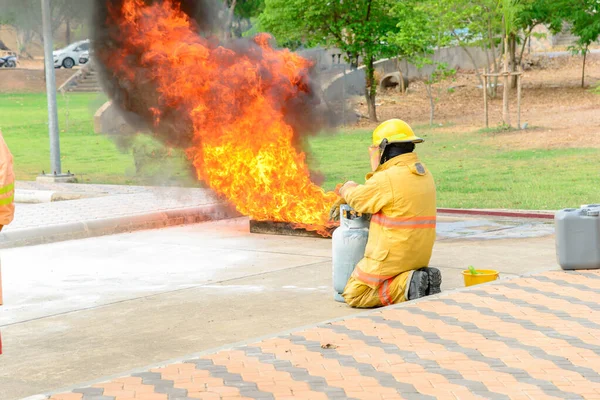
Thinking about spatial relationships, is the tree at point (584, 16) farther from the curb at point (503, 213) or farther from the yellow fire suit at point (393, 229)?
the yellow fire suit at point (393, 229)

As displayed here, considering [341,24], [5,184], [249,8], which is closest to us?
[5,184]

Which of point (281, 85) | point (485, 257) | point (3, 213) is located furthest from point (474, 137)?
point (3, 213)

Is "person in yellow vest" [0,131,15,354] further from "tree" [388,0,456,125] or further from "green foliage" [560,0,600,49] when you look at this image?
"green foliage" [560,0,600,49]

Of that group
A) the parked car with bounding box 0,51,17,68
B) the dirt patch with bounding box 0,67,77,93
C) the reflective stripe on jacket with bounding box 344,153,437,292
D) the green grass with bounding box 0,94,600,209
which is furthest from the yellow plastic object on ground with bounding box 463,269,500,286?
the parked car with bounding box 0,51,17,68

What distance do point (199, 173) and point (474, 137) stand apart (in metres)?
12.5

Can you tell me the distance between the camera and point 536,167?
1706cm

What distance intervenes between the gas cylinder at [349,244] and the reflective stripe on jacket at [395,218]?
0.20 m

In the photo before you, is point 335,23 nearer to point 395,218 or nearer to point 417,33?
point 417,33

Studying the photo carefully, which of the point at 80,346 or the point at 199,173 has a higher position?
the point at 199,173

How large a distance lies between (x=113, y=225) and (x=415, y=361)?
22.0 feet

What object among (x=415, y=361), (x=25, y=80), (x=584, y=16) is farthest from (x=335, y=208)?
(x=25, y=80)

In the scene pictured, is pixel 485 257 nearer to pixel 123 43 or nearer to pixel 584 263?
pixel 584 263

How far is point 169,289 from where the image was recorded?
26.8 ft

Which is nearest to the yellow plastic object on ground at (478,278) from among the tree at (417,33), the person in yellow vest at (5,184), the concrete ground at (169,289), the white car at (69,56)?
the concrete ground at (169,289)
